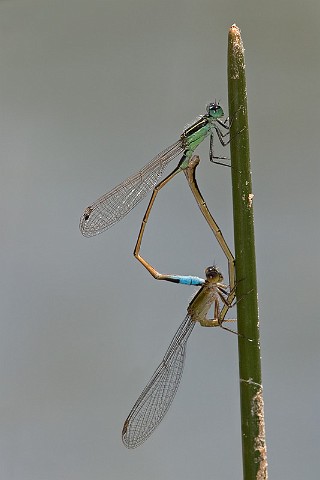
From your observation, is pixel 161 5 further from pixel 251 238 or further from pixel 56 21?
pixel 251 238

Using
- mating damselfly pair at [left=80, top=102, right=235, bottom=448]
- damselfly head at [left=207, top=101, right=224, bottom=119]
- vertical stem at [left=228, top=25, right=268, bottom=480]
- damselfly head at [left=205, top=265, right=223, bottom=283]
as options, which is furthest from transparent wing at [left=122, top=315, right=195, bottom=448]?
vertical stem at [left=228, top=25, right=268, bottom=480]

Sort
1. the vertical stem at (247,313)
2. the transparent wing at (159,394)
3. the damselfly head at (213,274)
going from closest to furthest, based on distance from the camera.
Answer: the vertical stem at (247,313) → the damselfly head at (213,274) → the transparent wing at (159,394)

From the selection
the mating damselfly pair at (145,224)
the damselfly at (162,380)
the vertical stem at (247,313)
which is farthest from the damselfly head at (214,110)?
the vertical stem at (247,313)

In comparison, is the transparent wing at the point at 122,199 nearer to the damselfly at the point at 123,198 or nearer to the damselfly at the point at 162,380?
the damselfly at the point at 123,198

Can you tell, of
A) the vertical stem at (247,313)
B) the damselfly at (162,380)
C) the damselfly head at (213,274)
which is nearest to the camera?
the vertical stem at (247,313)

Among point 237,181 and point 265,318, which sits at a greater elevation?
point 265,318

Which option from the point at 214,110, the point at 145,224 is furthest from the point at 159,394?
the point at 214,110

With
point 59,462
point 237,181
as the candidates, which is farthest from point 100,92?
point 237,181
